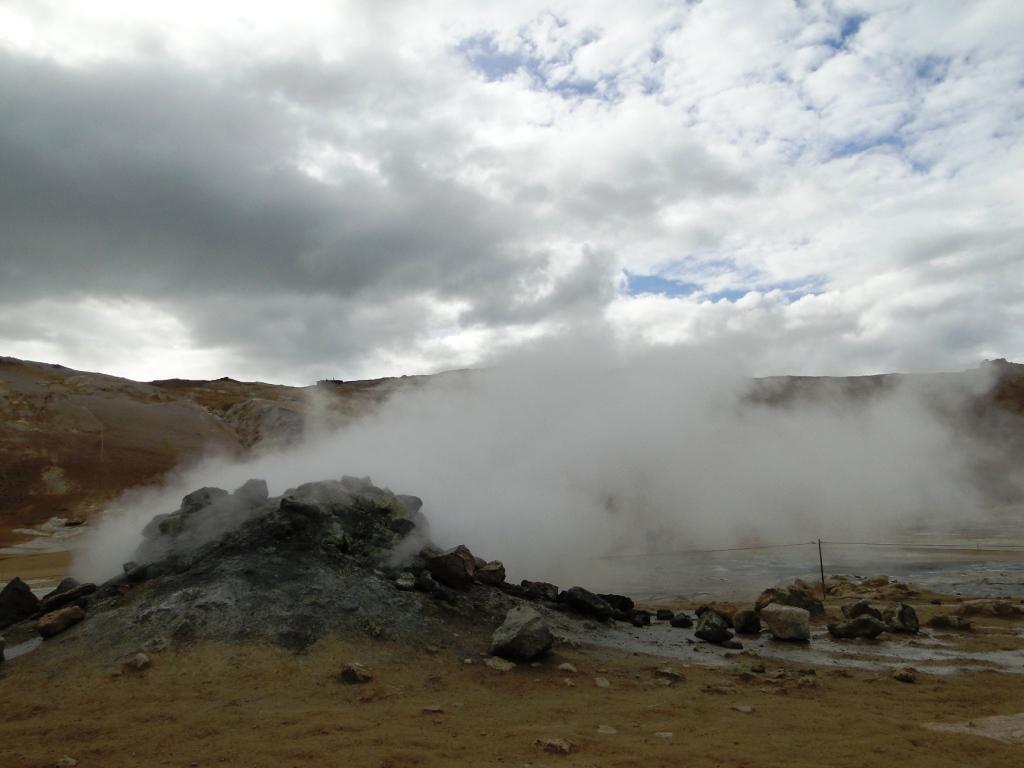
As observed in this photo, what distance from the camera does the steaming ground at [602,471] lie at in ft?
52.6

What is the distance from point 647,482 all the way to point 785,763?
718 inches

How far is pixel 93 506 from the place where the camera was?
32469 millimetres

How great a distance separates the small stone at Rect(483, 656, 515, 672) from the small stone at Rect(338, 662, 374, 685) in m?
1.37

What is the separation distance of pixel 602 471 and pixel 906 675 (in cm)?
1396

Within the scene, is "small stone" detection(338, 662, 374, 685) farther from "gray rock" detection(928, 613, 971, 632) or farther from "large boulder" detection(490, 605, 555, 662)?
"gray rock" detection(928, 613, 971, 632)

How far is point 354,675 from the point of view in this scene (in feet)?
23.9

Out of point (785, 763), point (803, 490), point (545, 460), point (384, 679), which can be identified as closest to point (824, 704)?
point (785, 763)

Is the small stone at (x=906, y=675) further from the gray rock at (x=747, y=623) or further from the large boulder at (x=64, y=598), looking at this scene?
the large boulder at (x=64, y=598)

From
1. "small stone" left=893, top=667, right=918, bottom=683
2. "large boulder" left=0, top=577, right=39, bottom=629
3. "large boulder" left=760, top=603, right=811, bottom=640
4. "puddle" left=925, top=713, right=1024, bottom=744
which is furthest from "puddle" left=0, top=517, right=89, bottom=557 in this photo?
"puddle" left=925, top=713, right=1024, bottom=744

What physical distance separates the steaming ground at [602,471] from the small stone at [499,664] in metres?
5.22

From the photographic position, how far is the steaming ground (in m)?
16.0

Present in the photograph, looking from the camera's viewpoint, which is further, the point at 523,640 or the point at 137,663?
the point at 523,640

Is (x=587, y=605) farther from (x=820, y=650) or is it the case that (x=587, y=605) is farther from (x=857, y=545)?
(x=857, y=545)

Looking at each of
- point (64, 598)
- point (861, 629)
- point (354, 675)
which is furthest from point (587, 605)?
point (64, 598)
